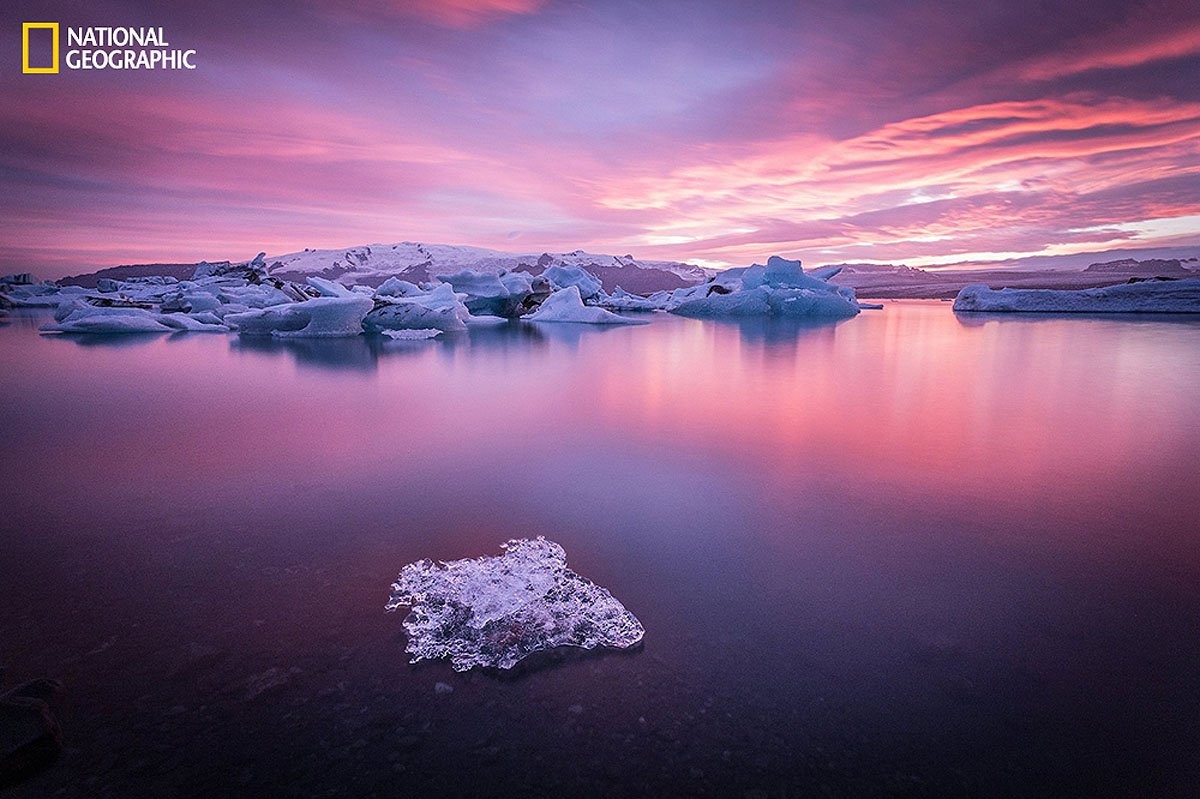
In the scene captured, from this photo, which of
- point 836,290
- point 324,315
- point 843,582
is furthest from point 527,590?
point 836,290

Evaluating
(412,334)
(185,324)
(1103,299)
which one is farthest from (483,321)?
(1103,299)

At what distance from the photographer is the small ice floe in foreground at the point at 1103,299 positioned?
18.1 meters

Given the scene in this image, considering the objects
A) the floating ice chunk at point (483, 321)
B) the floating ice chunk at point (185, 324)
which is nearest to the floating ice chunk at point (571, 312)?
the floating ice chunk at point (483, 321)

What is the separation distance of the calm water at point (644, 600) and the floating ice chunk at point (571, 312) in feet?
47.2

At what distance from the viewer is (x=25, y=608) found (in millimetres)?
1745

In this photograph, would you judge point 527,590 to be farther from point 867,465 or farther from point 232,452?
point 232,452

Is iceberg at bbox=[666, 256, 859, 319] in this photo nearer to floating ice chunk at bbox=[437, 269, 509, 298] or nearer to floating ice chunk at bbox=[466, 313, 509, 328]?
floating ice chunk at bbox=[437, 269, 509, 298]

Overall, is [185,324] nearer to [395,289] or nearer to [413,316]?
[395,289]

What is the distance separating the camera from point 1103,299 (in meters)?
19.9

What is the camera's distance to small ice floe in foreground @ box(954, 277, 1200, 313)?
18062 mm

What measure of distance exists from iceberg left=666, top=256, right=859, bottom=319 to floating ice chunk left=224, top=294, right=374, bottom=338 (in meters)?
14.4

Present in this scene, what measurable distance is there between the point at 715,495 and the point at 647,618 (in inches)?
46.8

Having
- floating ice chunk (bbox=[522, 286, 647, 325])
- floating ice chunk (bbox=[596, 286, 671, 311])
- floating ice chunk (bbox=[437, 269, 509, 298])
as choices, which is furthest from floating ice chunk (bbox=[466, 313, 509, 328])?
floating ice chunk (bbox=[596, 286, 671, 311])

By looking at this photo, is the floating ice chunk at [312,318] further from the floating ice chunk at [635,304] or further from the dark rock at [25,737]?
the floating ice chunk at [635,304]
